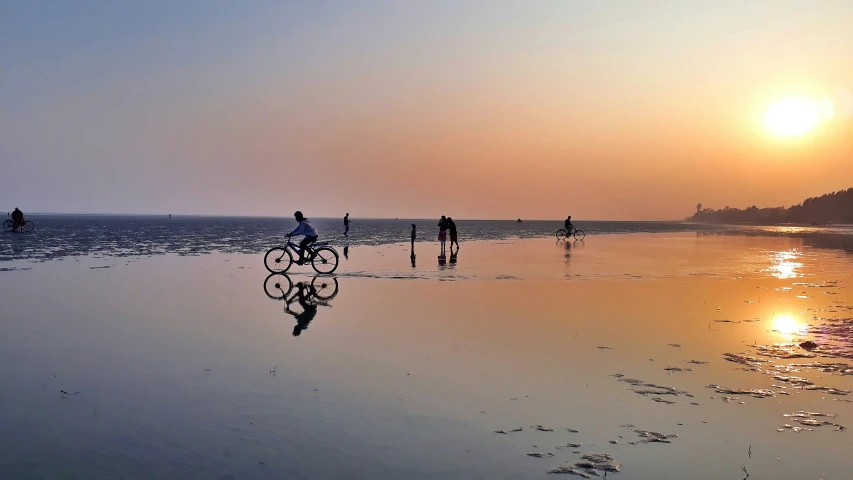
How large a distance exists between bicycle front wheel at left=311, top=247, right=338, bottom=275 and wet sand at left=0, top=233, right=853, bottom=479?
7.56 metres

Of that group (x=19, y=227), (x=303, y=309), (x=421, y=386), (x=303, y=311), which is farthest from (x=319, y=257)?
(x=19, y=227)

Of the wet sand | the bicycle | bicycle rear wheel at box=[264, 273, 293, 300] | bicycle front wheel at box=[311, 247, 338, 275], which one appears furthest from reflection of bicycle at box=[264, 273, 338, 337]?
bicycle front wheel at box=[311, 247, 338, 275]

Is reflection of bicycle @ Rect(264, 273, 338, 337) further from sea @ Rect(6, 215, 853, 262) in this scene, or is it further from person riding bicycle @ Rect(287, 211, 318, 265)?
sea @ Rect(6, 215, 853, 262)

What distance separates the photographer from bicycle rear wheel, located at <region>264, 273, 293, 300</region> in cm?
1979

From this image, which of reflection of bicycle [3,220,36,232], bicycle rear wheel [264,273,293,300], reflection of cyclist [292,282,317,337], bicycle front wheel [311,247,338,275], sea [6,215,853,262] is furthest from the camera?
reflection of bicycle [3,220,36,232]

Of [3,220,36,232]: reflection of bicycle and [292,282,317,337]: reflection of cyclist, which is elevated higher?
[3,220,36,232]: reflection of bicycle

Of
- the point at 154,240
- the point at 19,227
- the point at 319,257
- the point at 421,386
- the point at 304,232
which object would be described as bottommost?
the point at 421,386

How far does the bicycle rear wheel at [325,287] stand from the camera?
775 inches

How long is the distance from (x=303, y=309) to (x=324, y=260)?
32.9 ft

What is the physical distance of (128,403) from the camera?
831 cm

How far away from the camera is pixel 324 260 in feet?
88.2

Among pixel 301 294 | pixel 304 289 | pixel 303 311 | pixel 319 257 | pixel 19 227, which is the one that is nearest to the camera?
pixel 303 311

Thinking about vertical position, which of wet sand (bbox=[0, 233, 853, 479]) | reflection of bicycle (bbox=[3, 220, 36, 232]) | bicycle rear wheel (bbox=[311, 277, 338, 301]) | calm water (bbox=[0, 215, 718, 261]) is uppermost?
reflection of bicycle (bbox=[3, 220, 36, 232])

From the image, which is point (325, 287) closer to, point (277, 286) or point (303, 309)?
point (277, 286)
